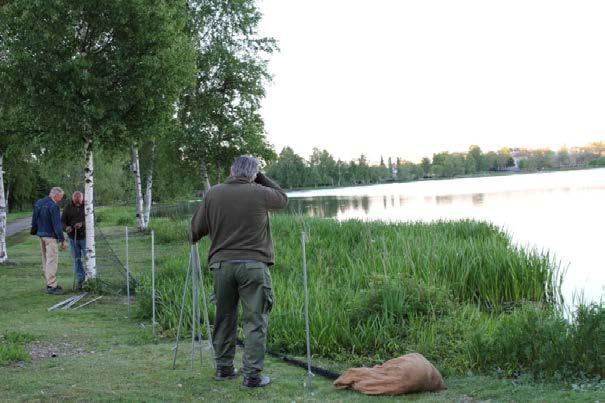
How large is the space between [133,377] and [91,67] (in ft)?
27.9

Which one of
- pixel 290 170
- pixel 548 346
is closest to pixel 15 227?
pixel 548 346

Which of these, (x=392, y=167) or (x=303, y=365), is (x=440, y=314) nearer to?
(x=303, y=365)

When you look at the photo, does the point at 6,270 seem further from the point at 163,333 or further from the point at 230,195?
the point at 230,195

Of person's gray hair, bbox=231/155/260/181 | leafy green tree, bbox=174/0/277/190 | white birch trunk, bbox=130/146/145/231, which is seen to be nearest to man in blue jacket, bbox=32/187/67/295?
person's gray hair, bbox=231/155/260/181

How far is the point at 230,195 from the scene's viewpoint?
19.5ft

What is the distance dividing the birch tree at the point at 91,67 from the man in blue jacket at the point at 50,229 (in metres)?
0.59

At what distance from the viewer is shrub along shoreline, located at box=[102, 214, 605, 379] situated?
6492 mm

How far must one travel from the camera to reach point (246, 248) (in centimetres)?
586

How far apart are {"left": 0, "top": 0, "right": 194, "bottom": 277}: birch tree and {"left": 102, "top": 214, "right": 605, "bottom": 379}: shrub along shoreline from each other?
3.15 meters

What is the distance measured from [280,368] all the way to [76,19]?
9133mm

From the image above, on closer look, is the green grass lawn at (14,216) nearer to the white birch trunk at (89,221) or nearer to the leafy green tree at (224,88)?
the leafy green tree at (224,88)

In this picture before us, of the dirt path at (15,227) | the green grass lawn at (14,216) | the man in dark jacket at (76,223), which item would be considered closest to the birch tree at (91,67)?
the man in dark jacket at (76,223)

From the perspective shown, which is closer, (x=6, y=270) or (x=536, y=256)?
(x=536, y=256)

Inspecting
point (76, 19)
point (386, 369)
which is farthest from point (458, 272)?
point (76, 19)
